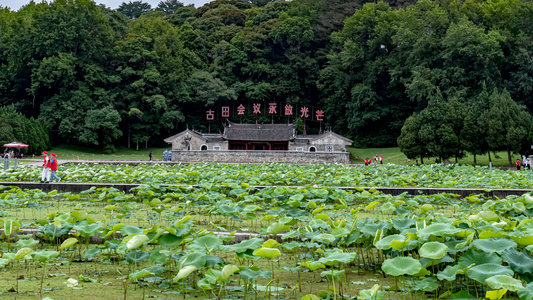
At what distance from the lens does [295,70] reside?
1695 inches

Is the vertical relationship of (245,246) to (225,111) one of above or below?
below

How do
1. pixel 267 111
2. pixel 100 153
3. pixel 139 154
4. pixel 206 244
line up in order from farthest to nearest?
pixel 267 111 → pixel 139 154 → pixel 100 153 → pixel 206 244

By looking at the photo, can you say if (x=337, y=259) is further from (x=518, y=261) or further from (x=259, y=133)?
(x=259, y=133)

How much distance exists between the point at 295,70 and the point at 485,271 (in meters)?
41.0

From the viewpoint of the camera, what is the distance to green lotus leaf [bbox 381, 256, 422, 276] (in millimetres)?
2920

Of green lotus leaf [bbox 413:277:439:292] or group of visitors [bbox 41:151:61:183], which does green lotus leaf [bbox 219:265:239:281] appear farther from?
group of visitors [bbox 41:151:61:183]

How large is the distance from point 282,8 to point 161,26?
13903mm

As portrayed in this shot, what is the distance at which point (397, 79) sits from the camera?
123 feet

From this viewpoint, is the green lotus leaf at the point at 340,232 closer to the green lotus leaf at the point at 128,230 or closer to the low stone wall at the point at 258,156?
the green lotus leaf at the point at 128,230

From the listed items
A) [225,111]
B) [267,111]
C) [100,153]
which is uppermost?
[267,111]

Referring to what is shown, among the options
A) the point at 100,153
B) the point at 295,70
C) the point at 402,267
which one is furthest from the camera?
the point at 295,70

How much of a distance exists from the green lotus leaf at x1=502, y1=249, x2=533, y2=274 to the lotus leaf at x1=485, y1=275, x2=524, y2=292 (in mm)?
518

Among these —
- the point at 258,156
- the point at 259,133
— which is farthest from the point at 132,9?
the point at 258,156

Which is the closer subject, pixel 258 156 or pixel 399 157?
pixel 258 156
